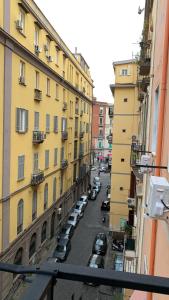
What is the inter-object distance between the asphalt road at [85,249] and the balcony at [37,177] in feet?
20.0

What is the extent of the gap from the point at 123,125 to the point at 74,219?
10.4 m

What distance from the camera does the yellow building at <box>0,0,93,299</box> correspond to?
50.2 ft

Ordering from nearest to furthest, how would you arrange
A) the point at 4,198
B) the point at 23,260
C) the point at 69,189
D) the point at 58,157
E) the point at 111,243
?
1. the point at 4,198
2. the point at 23,260
3. the point at 111,243
4. the point at 58,157
5. the point at 69,189

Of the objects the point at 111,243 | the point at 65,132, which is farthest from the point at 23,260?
the point at 65,132

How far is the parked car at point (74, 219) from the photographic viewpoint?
93.6ft

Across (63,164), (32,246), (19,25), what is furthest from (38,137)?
(63,164)

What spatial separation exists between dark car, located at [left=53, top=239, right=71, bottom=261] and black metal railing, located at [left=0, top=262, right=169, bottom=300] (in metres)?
20.5

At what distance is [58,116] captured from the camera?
25891 mm

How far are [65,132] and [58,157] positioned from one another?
9.78 ft

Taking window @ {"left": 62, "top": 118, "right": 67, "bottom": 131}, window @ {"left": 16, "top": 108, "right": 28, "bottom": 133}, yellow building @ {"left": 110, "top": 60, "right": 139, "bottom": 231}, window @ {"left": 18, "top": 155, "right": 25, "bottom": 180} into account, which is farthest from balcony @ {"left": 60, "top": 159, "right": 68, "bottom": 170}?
window @ {"left": 16, "top": 108, "right": 28, "bottom": 133}

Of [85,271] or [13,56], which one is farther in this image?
[13,56]

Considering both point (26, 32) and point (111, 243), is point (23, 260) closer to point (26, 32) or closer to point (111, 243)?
point (111, 243)

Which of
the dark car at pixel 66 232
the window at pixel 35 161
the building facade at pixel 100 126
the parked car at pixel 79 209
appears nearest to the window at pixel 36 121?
the window at pixel 35 161

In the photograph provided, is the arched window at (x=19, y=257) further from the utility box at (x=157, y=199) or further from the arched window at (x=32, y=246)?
the utility box at (x=157, y=199)
